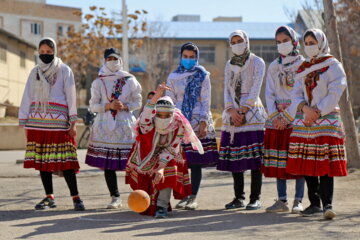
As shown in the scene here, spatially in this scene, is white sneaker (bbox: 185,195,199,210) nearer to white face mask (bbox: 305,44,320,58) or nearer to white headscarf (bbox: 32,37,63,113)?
white headscarf (bbox: 32,37,63,113)

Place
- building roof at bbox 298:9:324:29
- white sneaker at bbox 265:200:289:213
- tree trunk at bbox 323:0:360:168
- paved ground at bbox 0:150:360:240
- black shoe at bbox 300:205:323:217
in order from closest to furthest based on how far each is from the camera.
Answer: paved ground at bbox 0:150:360:240 < black shoe at bbox 300:205:323:217 < white sneaker at bbox 265:200:289:213 < tree trunk at bbox 323:0:360:168 < building roof at bbox 298:9:324:29

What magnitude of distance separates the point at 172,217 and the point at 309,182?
1589 millimetres

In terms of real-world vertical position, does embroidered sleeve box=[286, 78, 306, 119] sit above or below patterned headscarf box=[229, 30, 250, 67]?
below

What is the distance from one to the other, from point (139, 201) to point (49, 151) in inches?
61.5

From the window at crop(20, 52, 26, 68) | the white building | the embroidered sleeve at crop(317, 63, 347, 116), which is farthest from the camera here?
the white building

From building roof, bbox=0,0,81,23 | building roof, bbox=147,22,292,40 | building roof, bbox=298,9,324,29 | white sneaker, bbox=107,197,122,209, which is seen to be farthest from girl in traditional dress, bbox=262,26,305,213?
building roof, bbox=0,0,81,23

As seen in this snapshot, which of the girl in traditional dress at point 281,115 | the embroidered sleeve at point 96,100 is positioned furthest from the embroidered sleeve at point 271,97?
the embroidered sleeve at point 96,100

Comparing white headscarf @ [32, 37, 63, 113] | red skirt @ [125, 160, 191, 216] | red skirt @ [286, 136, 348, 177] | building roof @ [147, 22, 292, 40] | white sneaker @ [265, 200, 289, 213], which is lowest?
white sneaker @ [265, 200, 289, 213]

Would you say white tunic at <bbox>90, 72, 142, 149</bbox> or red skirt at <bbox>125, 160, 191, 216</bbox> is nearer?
red skirt at <bbox>125, 160, 191, 216</bbox>

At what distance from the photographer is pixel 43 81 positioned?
8539 millimetres

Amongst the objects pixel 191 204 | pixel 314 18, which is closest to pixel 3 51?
pixel 314 18

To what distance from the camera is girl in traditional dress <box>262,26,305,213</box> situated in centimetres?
809

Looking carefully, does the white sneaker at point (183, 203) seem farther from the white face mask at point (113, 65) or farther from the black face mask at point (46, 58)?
the black face mask at point (46, 58)

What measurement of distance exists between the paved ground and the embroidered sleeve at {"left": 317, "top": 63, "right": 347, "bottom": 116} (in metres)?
1.20
